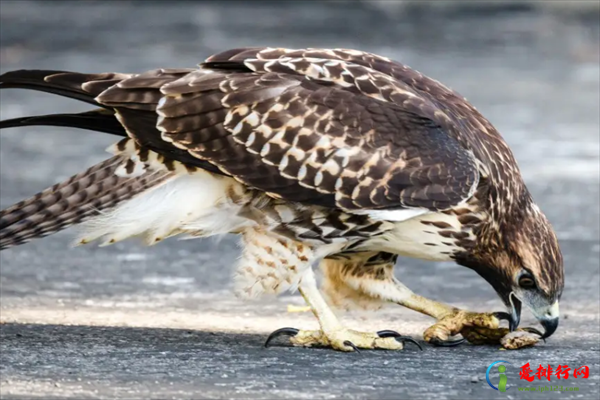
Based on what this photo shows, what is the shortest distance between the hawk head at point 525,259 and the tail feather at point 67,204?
1524 millimetres

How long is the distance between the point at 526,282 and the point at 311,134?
1224 mm

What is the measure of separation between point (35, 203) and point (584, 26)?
15689mm

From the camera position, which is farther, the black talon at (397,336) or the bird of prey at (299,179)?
the black talon at (397,336)

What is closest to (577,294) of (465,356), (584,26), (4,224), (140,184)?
(465,356)

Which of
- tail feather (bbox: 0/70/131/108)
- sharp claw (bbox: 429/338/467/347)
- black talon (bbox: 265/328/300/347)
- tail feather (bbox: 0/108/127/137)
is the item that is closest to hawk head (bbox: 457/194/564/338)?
sharp claw (bbox: 429/338/467/347)

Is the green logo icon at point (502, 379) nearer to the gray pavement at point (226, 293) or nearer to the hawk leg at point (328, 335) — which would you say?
the gray pavement at point (226, 293)

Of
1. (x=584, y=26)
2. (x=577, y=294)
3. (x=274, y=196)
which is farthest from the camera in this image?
(x=584, y=26)

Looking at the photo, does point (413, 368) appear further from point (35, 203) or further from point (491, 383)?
point (35, 203)

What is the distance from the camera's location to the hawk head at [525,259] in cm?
633

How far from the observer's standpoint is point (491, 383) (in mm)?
5754

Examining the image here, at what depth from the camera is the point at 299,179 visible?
6105 mm

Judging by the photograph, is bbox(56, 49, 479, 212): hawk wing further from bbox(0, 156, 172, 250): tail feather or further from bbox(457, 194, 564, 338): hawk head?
bbox(457, 194, 564, 338): hawk head

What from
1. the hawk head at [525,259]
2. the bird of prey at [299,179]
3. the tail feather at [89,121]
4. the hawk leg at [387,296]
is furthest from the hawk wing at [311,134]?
the hawk leg at [387,296]

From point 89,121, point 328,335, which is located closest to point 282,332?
point 328,335
